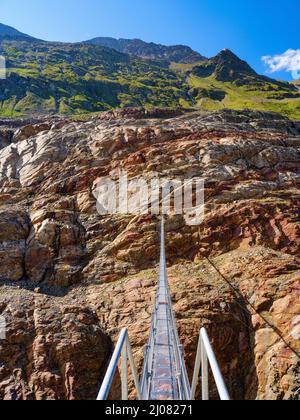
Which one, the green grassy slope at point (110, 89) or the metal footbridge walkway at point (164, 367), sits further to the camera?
the green grassy slope at point (110, 89)

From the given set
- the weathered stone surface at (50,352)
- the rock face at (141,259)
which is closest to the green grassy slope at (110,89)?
the rock face at (141,259)

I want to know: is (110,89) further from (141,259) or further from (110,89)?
(141,259)

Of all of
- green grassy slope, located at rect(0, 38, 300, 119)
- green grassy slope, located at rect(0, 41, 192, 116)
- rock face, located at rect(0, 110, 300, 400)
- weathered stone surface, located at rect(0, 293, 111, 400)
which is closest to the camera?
weathered stone surface, located at rect(0, 293, 111, 400)

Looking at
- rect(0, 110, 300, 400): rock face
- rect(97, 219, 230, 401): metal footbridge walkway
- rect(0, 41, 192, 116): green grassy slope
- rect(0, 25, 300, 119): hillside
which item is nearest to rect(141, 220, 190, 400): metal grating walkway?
rect(97, 219, 230, 401): metal footbridge walkway

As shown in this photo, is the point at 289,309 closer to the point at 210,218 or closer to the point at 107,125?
the point at 210,218

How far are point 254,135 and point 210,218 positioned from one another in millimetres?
18255

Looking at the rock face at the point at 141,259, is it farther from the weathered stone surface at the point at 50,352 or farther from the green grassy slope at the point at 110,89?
the green grassy slope at the point at 110,89

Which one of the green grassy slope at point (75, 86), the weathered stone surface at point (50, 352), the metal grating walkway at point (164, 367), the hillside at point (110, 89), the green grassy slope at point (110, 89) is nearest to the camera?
the metal grating walkway at point (164, 367)

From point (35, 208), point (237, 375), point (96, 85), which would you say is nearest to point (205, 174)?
point (35, 208)

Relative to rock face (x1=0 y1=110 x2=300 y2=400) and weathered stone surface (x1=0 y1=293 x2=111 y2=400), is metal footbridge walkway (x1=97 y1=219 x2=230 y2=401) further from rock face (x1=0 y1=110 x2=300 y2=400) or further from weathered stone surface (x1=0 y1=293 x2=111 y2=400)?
weathered stone surface (x1=0 y1=293 x2=111 y2=400)

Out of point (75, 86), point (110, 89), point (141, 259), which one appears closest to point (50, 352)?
point (141, 259)

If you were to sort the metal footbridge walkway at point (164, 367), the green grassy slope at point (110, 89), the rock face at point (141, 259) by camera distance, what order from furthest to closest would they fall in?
the green grassy slope at point (110, 89)
the rock face at point (141, 259)
the metal footbridge walkway at point (164, 367)

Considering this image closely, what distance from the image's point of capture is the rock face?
742 inches

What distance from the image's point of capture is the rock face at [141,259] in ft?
61.9
